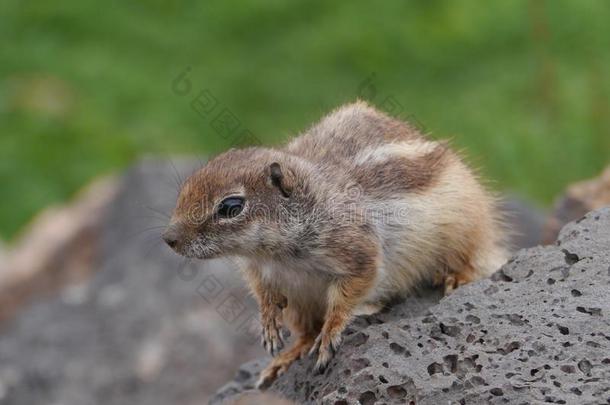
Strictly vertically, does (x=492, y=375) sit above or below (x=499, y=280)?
below

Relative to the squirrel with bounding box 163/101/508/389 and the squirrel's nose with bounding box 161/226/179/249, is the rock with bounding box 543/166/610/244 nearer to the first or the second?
the squirrel with bounding box 163/101/508/389

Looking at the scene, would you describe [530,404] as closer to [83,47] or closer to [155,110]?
[155,110]

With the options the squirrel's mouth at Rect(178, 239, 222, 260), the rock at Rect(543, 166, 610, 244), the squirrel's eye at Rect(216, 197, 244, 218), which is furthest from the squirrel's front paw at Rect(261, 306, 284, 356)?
the rock at Rect(543, 166, 610, 244)

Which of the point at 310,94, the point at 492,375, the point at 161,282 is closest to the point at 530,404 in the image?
the point at 492,375

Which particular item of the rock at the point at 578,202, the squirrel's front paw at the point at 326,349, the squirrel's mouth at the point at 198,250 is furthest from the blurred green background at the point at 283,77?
the squirrel's front paw at the point at 326,349

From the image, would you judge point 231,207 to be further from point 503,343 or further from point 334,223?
point 503,343

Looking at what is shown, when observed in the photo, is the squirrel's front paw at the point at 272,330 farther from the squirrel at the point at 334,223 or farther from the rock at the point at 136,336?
the rock at the point at 136,336
